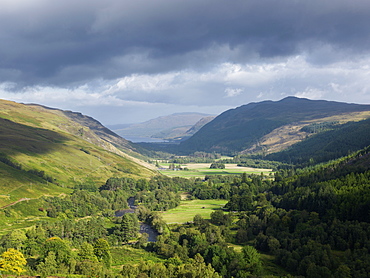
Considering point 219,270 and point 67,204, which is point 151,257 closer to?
point 219,270

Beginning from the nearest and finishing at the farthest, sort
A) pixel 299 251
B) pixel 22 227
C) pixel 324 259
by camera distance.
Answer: pixel 324 259 < pixel 299 251 < pixel 22 227

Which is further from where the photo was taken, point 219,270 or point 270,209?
point 270,209

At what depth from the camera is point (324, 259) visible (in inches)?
3841

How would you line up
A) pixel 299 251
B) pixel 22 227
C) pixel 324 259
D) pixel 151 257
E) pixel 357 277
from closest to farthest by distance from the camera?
pixel 357 277 → pixel 324 259 → pixel 299 251 → pixel 151 257 → pixel 22 227

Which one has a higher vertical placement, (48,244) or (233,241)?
(48,244)

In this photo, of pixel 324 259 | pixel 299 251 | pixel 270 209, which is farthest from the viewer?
pixel 270 209

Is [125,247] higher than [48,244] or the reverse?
the reverse

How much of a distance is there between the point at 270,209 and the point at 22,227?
386ft

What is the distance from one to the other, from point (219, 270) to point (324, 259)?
31682 mm

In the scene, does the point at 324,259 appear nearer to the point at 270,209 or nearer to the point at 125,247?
the point at 270,209

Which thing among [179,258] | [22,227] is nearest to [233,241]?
[179,258]

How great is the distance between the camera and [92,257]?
340ft

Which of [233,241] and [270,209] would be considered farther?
[270,209]

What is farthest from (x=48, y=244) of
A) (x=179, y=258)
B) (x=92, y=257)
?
(x=179, y=258)
